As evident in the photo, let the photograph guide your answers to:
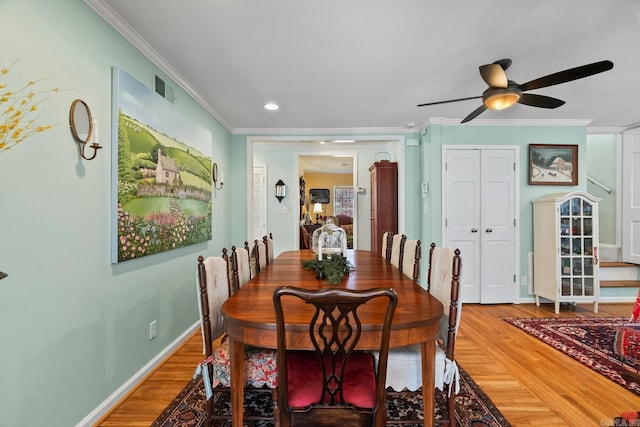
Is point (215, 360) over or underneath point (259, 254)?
underneath

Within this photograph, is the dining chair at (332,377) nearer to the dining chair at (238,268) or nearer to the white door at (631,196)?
the dining chair at (238,268)

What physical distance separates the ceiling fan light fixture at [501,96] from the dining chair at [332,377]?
6.52 ft

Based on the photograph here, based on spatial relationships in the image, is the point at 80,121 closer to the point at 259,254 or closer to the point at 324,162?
the point at 259,254

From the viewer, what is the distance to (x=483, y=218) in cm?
419

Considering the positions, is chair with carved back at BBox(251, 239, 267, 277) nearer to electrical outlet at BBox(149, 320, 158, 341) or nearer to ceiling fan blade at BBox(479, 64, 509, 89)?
electrical outlet at BBox(149, 320, 158, 341)

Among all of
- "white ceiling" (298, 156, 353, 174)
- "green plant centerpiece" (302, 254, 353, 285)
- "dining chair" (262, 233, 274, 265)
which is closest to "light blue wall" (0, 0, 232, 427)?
"dining chair" (262, 233, 274, 265)

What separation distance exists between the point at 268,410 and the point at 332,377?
92 cm

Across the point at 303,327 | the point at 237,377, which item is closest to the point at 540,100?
the point at 303,327

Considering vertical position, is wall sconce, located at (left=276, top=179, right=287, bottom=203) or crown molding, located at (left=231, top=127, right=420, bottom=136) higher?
crown molding, located at (left=231, top=127, right=420, bottom=136)

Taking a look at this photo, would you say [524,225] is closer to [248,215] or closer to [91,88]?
[248,215]

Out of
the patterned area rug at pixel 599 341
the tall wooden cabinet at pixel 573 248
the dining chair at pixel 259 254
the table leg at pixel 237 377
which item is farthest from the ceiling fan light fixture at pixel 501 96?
the table leg at pixel 237 377

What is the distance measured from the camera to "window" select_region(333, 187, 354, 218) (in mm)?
11367

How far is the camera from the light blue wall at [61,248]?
4.47ft

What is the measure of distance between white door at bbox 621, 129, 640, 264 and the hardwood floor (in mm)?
2513
